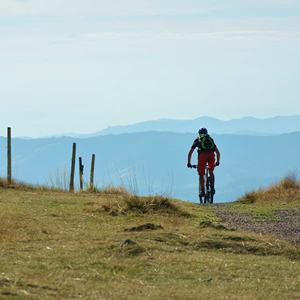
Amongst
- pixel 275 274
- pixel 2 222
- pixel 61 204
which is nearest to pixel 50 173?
pixel 61 204

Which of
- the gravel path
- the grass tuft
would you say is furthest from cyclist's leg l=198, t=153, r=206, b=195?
the gravel path

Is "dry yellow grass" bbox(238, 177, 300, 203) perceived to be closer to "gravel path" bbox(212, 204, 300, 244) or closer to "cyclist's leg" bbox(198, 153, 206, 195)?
"cyclist's leg" bbox(198, 153, 206, 195)

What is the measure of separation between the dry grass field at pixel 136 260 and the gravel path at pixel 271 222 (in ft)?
3.08

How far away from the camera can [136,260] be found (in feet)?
22.0

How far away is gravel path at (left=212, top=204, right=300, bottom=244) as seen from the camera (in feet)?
33.8

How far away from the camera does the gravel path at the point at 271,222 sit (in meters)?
10.3

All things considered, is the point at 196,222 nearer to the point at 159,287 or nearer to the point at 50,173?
the point at 159,287

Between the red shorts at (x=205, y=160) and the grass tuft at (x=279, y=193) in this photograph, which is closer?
the red shorts at (x=205, y=160)

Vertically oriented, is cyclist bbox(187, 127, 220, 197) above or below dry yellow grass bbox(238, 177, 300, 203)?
above

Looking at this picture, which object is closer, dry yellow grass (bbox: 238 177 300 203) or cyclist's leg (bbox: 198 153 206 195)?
cyclist's leg (bbox: 198 153 206 195)

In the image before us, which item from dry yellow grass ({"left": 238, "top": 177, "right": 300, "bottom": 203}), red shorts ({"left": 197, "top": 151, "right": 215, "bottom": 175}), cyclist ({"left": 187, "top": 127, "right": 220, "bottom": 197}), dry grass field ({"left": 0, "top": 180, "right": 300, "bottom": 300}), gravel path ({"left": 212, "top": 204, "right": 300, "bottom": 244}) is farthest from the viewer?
dry yellow grass ({"left": 238, "top": 177, "right": 300, "bottom": 203})

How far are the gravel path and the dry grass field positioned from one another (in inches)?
37.0

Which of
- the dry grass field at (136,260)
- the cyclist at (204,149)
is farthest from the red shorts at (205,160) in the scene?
the dry grass field at (136,260)

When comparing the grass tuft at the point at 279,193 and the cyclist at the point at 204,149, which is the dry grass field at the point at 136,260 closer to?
the cyclist at the point at 204,149
